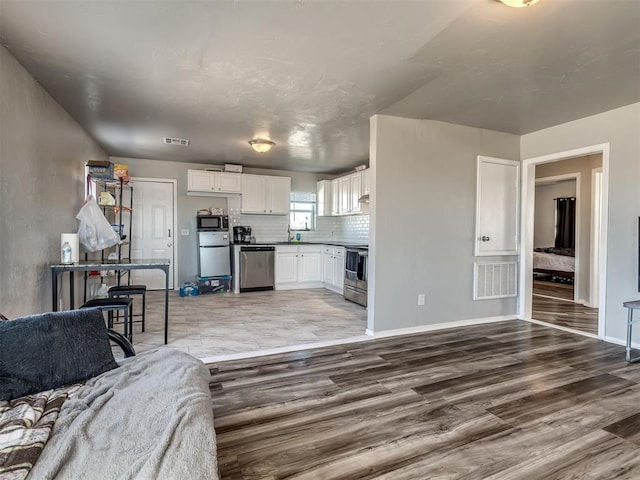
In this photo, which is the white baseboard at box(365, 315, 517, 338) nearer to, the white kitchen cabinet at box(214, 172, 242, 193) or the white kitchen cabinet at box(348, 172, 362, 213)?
the white kitchen cabinet at box(348, 172, 362, 213)

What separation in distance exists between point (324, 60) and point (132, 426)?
2.47 m

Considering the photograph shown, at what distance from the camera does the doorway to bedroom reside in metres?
4.57

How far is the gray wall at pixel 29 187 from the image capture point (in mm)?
2373

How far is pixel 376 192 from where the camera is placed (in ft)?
12.4

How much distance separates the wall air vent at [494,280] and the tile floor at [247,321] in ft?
4.94

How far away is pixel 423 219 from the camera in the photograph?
13.2 feet

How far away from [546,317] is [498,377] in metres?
2.55

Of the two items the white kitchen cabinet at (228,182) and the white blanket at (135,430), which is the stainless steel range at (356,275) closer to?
the white kitchen cabinet at (228,182)

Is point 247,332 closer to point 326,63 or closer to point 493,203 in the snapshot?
point 326,63

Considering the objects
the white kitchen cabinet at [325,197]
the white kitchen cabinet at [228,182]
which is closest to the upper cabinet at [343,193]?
the white kitchen cabinet at [325,197]

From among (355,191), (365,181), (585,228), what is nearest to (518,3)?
(365,181)

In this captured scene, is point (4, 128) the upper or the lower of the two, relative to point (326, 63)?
lower

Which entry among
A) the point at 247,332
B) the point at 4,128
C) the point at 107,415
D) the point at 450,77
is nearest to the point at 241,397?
the point at 107,415

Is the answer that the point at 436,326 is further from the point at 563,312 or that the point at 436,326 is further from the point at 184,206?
the point at 184,206
